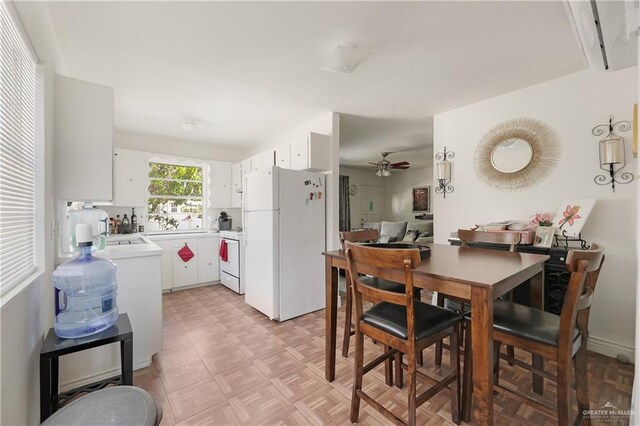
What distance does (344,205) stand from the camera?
713 centimetres

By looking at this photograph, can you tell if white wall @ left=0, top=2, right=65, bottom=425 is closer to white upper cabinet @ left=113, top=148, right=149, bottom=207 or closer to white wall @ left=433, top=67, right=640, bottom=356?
white upper cabinet @ left=113, top=148, right=149, bottom=207

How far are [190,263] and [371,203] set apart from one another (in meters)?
5.18

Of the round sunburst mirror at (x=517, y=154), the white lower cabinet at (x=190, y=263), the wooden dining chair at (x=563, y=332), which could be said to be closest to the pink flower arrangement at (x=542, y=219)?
the round sunburst mirror at (x=517, y=154)

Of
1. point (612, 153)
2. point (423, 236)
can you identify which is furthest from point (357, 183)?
point (612, 153)

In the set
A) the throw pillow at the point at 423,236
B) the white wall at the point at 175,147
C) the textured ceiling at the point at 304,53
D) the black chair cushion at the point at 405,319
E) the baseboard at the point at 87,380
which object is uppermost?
the textured ceiling at the point at 304,53

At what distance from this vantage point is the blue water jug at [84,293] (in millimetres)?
1465

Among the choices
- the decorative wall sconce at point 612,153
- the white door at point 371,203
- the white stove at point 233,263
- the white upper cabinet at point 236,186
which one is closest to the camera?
the decorative wall sconce at point 612,153

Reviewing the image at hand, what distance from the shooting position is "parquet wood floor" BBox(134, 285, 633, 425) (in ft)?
5.24

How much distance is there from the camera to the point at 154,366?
213 centimetres

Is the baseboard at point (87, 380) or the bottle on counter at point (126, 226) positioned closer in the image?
the baseboard at point (87, 380)

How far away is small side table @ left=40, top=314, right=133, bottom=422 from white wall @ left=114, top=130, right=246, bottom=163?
12.1ft

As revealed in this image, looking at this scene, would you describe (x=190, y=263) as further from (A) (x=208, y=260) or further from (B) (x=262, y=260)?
(B) (x=262, y=260)

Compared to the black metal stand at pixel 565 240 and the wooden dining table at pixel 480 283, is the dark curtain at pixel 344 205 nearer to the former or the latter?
the black metal stand at pixel 565 240

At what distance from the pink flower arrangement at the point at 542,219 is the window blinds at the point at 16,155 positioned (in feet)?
11.5
